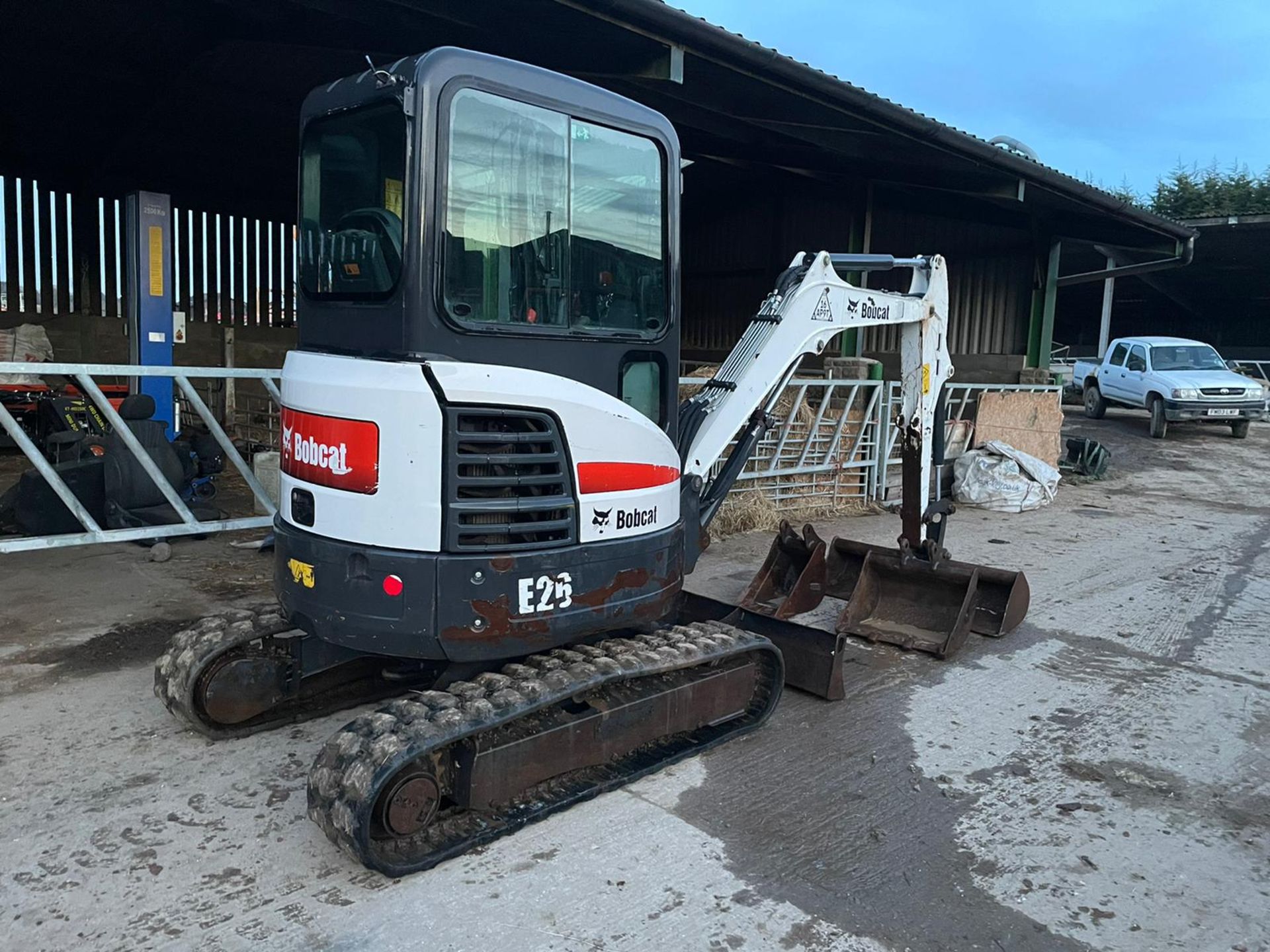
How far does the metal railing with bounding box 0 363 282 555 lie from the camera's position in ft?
19.3

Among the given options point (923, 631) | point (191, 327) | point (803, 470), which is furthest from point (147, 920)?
point (191, 327)

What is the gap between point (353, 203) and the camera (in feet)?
12.1

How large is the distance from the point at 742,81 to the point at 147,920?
8.81 m

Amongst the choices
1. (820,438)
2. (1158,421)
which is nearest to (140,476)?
(820,438)

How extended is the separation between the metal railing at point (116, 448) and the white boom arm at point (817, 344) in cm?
365

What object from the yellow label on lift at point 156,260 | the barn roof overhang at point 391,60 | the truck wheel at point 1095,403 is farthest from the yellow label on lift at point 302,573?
the truck wheel at point 1095,403

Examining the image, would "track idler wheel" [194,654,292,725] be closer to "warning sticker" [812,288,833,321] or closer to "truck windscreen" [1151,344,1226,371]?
"warning sticker" [812,288,833,321]

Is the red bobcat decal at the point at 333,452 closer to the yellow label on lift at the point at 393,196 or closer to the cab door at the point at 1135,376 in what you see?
the yellow label on lift at the point at 393,196

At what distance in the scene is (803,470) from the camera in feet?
32.5

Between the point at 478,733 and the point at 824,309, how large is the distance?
10.9 feet

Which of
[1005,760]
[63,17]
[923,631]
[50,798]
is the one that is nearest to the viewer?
[50,798]

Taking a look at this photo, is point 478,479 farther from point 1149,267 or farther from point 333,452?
point 1149,267

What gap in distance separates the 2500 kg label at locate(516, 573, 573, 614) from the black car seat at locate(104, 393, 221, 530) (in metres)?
4.69

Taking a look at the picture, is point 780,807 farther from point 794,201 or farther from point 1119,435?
point 1119,435
